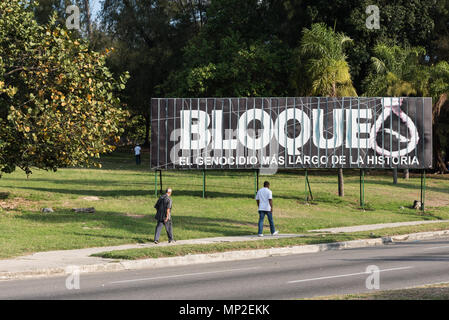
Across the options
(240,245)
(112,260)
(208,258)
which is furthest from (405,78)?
(112,260)

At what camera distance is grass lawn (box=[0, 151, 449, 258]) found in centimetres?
2138

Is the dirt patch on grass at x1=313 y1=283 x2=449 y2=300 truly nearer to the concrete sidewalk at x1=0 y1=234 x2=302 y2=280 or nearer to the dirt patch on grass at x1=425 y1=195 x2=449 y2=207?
the concrete sidewalk at x1=0 y1=234 x2=302 y2=280

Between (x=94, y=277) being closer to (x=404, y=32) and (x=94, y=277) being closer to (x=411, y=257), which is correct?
(x=411, y=257)

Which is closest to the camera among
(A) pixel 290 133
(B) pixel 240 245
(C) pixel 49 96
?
(B) pixel 240 245

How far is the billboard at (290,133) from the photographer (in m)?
30.4

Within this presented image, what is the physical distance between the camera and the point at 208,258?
17.9 meters

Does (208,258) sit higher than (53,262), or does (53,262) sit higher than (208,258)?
(53,262)

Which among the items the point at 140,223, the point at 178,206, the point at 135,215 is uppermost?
the point at 178,206

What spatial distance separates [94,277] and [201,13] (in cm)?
5620

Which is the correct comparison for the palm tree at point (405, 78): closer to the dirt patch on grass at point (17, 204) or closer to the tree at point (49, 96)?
the tree at point (49, 96)

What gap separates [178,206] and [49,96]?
729 centimetres

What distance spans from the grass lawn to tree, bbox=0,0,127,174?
8.42 ft

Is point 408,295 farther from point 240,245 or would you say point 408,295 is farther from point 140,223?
point 140,223

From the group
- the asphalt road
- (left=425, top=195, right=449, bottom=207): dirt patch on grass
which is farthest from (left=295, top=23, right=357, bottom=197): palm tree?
the asphalt road
